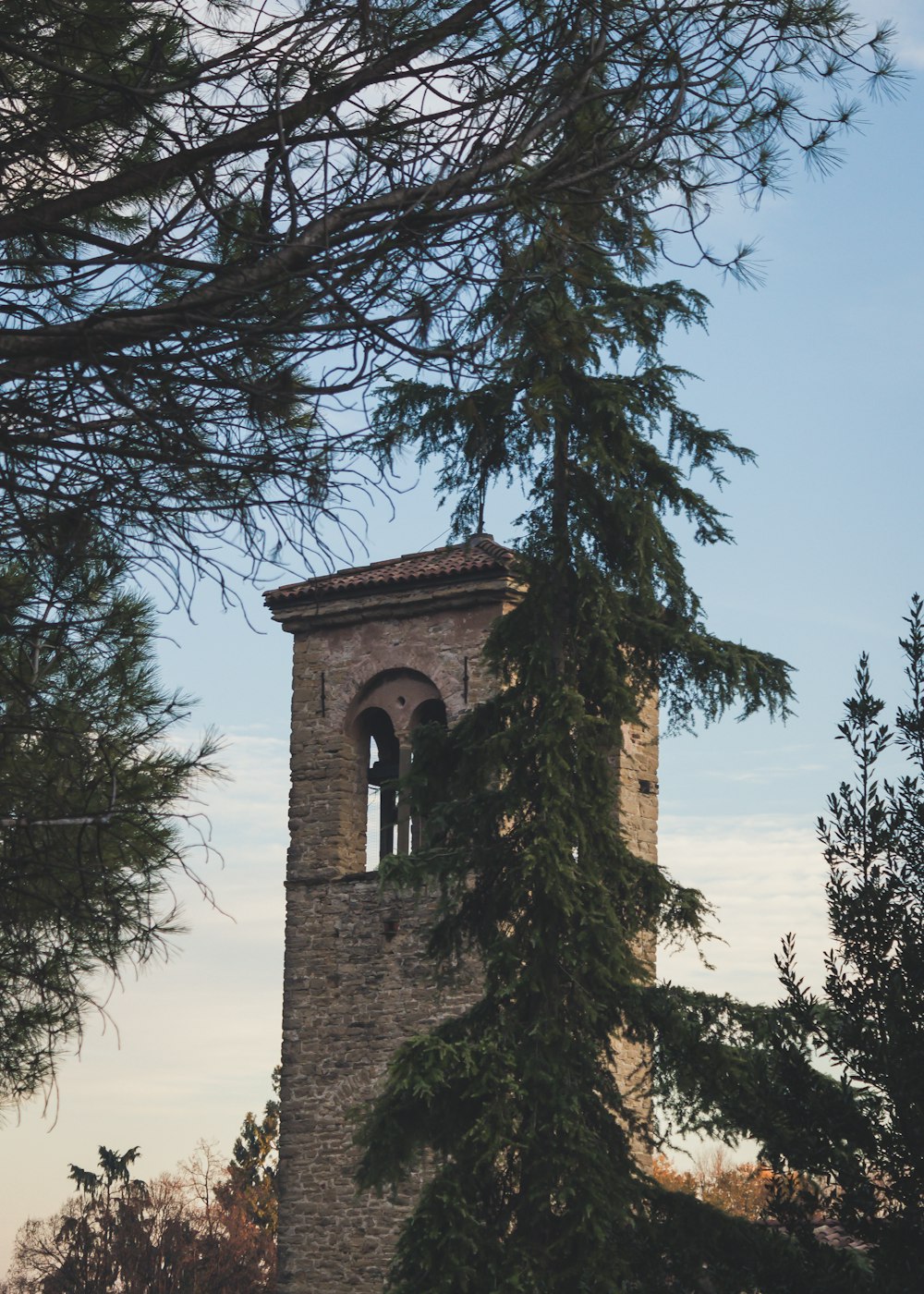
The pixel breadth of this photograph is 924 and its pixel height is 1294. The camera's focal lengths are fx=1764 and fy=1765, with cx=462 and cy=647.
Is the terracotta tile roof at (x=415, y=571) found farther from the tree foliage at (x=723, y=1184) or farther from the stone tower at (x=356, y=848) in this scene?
the tree foliage at (x=723, y=1184)

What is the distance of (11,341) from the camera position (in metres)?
5.69

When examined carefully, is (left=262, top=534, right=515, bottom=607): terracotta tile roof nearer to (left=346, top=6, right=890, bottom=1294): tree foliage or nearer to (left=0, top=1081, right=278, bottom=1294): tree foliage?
(left=346, top=6, right=890, bottom=1294): tree foliage

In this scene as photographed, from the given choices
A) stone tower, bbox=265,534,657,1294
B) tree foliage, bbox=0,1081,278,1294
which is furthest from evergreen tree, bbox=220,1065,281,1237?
stone tower, bbox=265,534,657,1294

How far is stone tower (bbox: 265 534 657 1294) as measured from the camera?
18.7 meters

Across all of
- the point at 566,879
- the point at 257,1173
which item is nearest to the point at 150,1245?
the point at 257,1173

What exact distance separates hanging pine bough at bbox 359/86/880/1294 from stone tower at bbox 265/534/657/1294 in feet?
14.6

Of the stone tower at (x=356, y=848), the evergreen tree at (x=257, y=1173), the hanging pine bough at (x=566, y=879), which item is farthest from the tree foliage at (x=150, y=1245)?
the hanging pine bough at (x=566, y=879)

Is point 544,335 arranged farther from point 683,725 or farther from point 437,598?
point 437,598

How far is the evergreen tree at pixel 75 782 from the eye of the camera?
23.7 feet

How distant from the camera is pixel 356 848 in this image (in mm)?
19969

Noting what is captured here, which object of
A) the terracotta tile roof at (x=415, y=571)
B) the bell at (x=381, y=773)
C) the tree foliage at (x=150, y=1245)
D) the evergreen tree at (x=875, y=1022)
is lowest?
the tree foliage at (x=150, y=1245)

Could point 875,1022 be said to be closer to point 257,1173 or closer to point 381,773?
point 381,773

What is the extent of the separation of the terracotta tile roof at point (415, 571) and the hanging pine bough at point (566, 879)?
15.3 ft

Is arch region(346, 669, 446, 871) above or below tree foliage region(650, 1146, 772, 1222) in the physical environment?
above
